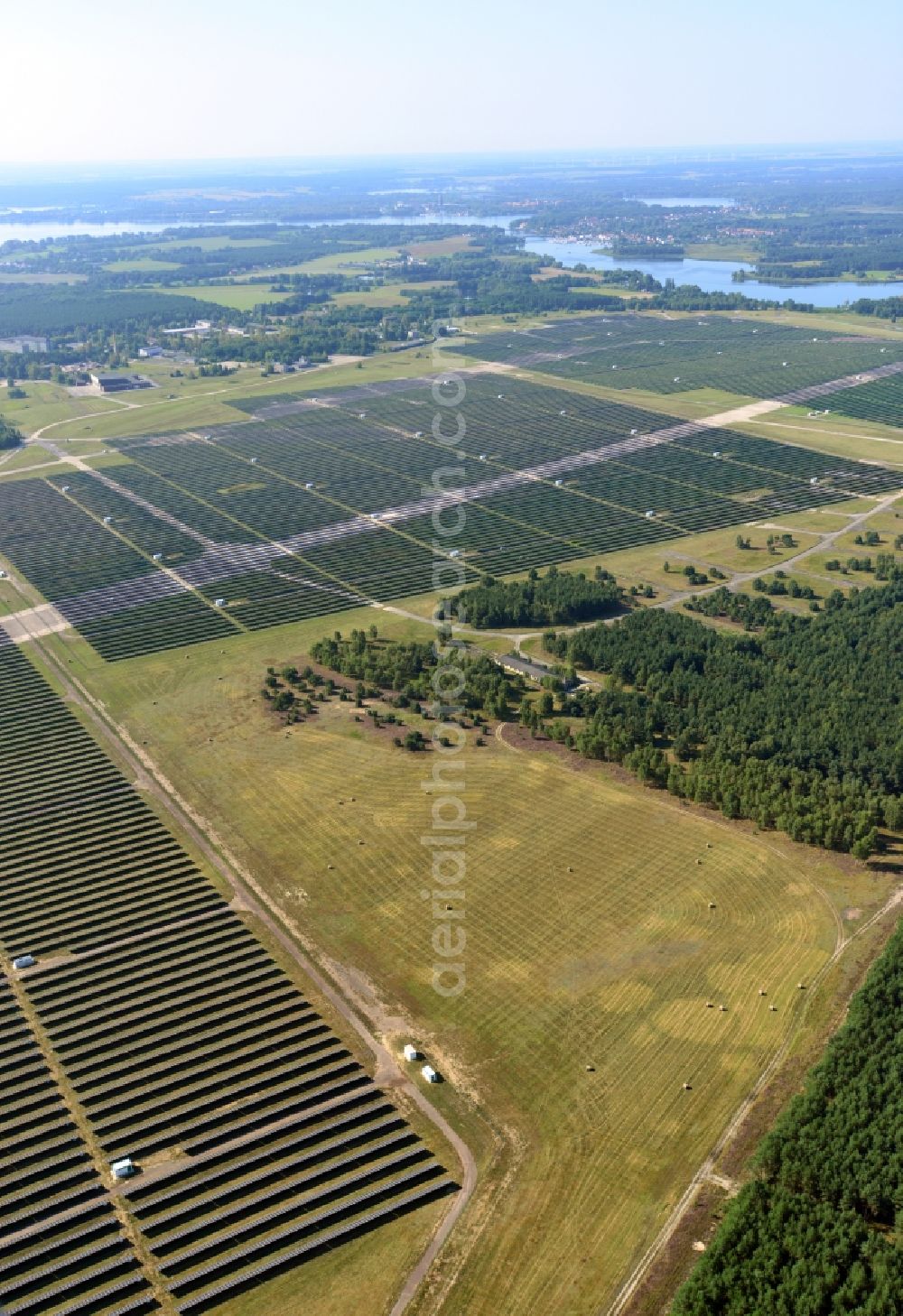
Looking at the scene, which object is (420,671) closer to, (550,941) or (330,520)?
(550,941)

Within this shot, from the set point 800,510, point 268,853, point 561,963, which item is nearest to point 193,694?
point 268,853

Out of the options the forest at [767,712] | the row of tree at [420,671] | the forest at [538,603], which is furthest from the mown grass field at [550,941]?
the forest at [538,603]

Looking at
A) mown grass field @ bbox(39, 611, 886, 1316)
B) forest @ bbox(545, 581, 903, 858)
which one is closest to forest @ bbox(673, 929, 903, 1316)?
mown grass field @ bbox(39, 611, 886, 1316)

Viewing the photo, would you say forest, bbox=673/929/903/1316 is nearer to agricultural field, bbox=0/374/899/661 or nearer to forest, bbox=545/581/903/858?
forest, bbox=545/581/903/858

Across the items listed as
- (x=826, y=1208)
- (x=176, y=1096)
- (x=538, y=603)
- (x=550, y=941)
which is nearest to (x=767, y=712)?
(x=538, y=603)

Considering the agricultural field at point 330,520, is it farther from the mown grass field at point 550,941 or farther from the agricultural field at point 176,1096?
the agricultural field at point 176,1096

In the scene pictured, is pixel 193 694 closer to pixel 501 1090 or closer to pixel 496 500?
pixel 501 1090
